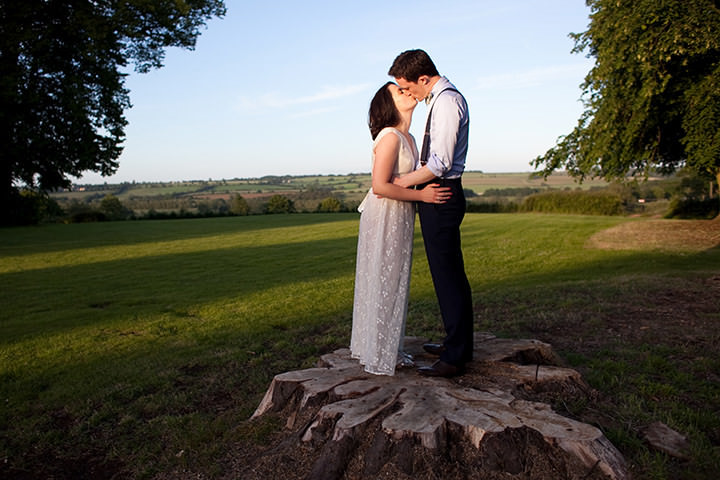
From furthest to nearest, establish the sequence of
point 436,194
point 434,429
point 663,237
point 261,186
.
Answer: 1. point 261,186
2. point 663,237
3. point 436,194
4. point 434,429

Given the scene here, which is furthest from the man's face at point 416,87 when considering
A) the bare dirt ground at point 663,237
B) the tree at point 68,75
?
the tree at point 68,75

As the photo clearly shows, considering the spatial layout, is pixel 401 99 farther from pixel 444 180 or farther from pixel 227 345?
pixel 227 345

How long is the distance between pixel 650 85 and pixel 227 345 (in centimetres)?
1451

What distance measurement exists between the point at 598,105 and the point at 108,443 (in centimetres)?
1874

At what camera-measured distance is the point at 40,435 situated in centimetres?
452

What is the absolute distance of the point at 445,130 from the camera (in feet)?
12.4

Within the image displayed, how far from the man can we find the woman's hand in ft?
0.20

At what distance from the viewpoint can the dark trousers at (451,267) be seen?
3.97 metres

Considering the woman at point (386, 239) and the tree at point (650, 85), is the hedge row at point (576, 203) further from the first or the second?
the woman at point (386, 239)

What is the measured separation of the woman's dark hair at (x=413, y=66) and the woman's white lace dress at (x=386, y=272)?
1.81 feet

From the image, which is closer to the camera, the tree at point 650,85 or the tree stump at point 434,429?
the tree stump at point 434,429

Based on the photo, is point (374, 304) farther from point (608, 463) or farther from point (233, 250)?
point (233, 250)

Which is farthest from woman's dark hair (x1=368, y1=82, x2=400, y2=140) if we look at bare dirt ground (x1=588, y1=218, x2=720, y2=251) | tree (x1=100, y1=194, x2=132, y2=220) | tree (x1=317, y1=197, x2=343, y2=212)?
tree (x1=317, y1=197, x2=343, y2=212)

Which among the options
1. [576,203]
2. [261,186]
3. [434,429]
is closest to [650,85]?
[434,429]
